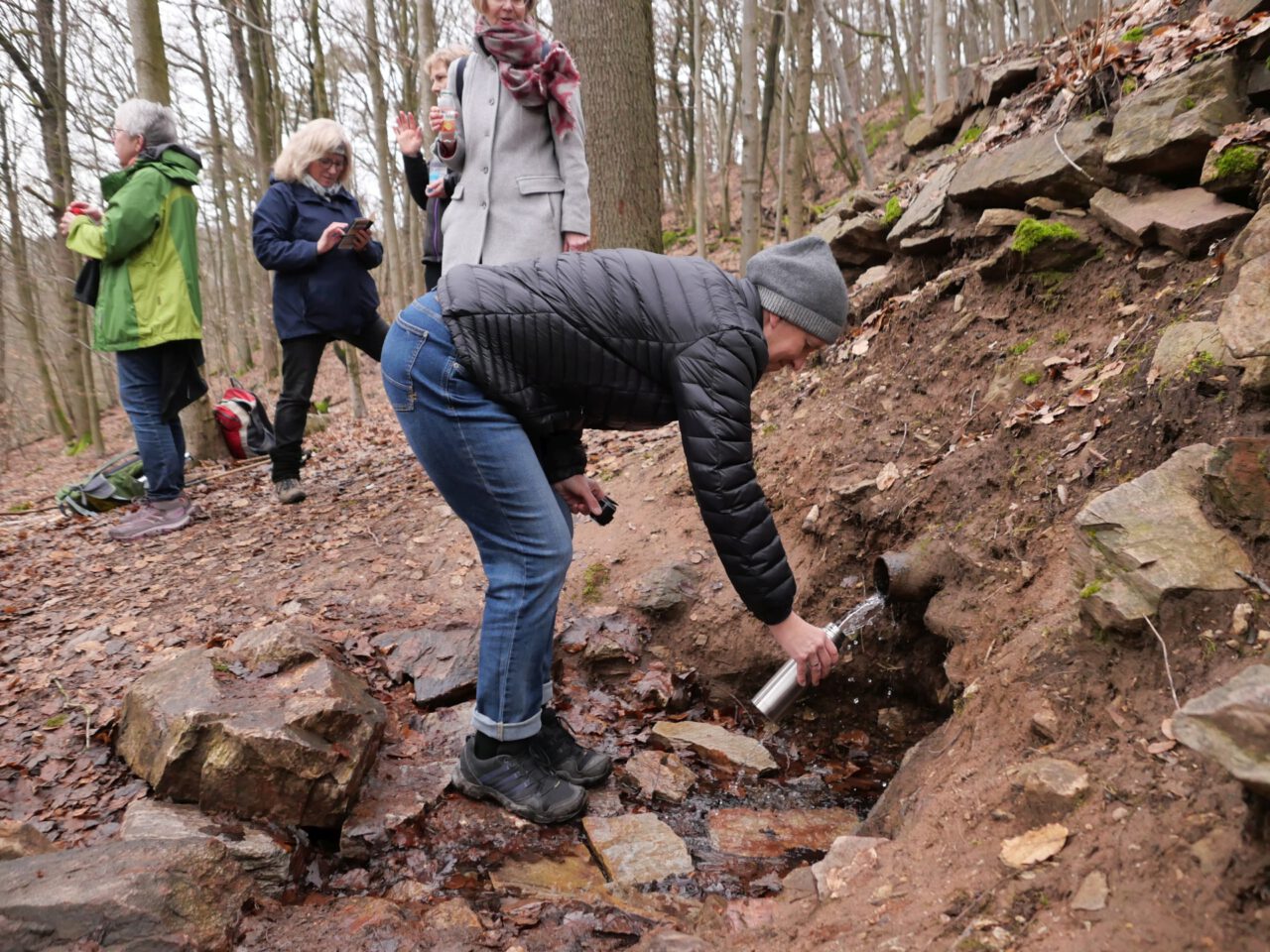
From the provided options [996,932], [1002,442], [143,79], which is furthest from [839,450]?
[143,79]

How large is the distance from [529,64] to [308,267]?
2153mm

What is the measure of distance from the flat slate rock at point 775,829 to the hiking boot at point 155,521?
13.9 feet

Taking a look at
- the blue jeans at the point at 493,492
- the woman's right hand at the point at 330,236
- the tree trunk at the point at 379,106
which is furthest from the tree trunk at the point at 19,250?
the blue jeans at the point at 493,492

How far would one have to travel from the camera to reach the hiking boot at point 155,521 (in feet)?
17.7

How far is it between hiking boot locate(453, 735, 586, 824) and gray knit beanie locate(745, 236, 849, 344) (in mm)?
1707

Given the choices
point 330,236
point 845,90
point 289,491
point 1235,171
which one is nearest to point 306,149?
point 330,236

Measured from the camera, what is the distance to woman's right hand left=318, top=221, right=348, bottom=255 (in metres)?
5.12

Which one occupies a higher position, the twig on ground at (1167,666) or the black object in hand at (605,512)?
the black object in hand at (605,512)

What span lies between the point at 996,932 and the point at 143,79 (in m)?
8.12

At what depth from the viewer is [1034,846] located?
1927mm

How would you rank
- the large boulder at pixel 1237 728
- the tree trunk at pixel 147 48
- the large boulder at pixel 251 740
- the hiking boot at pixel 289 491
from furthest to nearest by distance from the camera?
the tree trunk at pixel 147 48 < the hiking boot at pixel 289 491 < the large boulder at pixel 251 740 < the large boulder at pixel 1237 728

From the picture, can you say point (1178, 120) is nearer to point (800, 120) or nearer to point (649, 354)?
point (649, 354)

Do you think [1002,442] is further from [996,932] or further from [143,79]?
[143,79]

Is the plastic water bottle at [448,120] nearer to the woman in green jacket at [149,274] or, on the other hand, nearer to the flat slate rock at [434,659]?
the woman in green jacket at [149,274]
